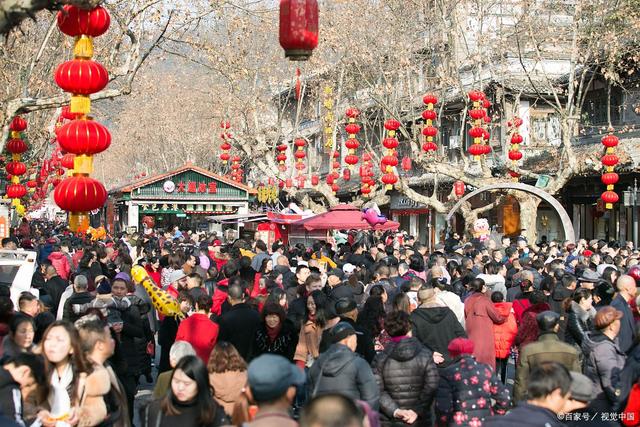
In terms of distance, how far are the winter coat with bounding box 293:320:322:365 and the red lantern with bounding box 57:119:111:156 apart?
3.10 m

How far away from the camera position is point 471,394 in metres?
6.39

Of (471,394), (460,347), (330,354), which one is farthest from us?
(460,347)

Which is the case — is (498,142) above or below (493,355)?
above

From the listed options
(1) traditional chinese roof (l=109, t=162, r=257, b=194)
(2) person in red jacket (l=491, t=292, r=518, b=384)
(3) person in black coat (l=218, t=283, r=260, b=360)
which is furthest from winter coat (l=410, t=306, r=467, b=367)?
(1) traditional chinese roof (l=109, t=162, r=257, b=194)

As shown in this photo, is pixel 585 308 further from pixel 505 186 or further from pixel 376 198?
pixel 376 198

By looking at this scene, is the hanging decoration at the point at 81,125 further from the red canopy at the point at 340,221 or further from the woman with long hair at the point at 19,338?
the red canopy at the point at 340,221

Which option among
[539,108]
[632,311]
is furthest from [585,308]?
[539,108]

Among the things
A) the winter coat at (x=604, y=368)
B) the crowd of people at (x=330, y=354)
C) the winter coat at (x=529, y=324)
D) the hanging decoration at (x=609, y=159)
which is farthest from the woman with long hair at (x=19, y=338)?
the hanging decoration at (x=609, y=159)

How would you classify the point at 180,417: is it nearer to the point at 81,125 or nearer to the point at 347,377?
the point at 347,377

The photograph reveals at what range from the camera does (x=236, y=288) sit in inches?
343

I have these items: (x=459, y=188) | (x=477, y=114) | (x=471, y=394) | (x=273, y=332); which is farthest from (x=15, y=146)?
(x=459, y=188)

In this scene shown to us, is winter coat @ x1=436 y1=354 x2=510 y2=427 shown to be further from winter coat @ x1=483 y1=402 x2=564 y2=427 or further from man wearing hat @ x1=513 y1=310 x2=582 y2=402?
winter coat @ x1=483 y1=402 x2=564 y2=427

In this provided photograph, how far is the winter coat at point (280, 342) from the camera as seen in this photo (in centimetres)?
855

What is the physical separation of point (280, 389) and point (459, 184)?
77.6 feet
